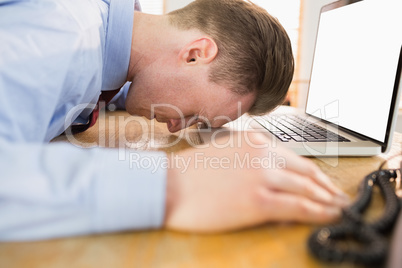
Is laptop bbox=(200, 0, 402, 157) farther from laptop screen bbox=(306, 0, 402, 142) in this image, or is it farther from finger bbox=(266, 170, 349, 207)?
finger bbox=(266, 170, 349, 207)

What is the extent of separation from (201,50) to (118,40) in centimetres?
19

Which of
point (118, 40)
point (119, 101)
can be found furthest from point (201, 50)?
point (119, 101)

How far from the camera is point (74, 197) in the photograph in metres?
0.32

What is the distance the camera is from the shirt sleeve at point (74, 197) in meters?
0.32

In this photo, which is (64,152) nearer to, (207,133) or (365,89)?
(207,133)

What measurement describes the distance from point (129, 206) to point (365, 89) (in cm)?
60

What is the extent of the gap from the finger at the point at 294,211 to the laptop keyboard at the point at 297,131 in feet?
1.18

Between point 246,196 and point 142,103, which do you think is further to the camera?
point 142,103

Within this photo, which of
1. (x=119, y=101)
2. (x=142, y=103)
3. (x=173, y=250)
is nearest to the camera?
(x=173, y=250)

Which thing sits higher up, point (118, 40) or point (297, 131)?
point (118, 40)

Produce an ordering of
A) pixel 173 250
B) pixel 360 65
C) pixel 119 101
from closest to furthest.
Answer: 1. pixel 173 250
2. pixel 360 65
3. pixel 119 101

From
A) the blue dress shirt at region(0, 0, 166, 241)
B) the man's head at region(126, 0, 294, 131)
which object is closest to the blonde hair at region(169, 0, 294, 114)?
the man's head at region(126, 0, 294, 131)

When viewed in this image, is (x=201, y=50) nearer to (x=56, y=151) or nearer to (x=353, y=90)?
(x=353, y=90)

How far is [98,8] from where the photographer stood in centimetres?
71
